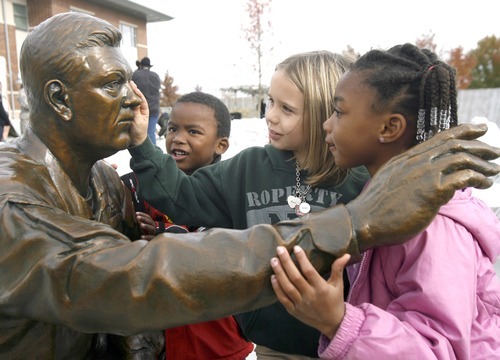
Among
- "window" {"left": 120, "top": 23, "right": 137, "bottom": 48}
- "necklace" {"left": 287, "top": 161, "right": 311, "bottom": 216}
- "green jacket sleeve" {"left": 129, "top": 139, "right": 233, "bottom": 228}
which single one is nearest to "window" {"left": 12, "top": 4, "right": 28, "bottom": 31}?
"window" {"left": 120, "top": 23, "right": 137, "bottom": 48}

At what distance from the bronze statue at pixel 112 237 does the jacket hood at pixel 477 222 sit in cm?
21

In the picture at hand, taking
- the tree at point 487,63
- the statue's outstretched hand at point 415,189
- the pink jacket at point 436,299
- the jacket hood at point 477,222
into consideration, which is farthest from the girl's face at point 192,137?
the tree at point 487,63

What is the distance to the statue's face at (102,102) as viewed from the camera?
1.26 metres

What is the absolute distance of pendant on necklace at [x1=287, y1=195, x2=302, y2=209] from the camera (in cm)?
191

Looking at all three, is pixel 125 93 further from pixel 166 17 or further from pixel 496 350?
pixel 166 17

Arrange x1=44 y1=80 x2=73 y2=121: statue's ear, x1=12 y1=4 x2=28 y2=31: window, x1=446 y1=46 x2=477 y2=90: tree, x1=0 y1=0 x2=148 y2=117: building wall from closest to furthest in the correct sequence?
1. x1=44 y1=80 x2=73 y2=121: statue's ear
2. x1=0 y1=0 x2=148 y2=117: building wall
3. x1=12 y1=4 x2=28 y2=31: window
4. x1=446 y1=46 x2=477 y2=90: tree

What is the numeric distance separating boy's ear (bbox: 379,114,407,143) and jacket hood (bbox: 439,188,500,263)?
0.26m

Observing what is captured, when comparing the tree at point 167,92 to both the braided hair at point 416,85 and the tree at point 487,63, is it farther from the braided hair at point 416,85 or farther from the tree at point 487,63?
the braided hair at point 416,85

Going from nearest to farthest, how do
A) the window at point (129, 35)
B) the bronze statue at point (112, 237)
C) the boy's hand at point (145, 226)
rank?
the bronze statue at point (112, 237)
the boy's hand at point (145, 226)
the window at point (129, 35)

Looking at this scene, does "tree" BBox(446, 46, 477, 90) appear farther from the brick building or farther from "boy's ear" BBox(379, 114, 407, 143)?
"boy's ear" BBox(379, 114, 407, 143)

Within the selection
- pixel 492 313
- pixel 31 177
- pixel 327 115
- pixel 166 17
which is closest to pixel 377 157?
pixel 327 115

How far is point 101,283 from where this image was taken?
99cm

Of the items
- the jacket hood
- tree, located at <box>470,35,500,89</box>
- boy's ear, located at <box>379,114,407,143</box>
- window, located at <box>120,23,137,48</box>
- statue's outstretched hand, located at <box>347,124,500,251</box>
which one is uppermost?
window, located at <box>120,23,137,48</box>

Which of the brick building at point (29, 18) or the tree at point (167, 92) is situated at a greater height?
the brick building at point (29, 18)
